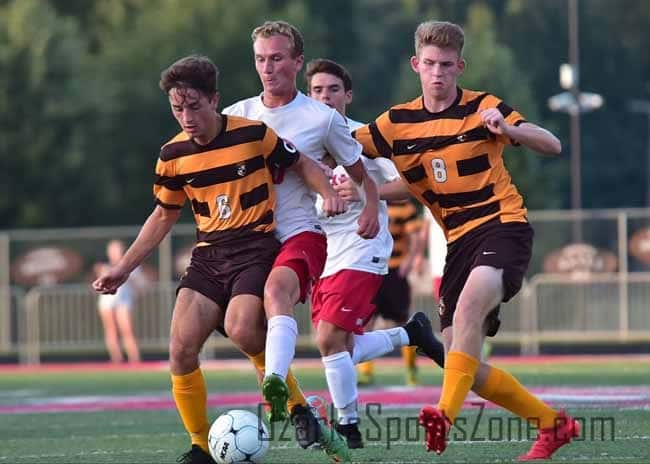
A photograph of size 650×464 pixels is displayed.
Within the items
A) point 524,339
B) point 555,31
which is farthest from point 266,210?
point 555,31

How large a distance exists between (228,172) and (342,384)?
1.65m

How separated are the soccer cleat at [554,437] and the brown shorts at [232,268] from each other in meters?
1.53

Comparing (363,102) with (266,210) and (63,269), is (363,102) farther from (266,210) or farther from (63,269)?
(266,210)

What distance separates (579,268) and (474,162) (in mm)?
17238

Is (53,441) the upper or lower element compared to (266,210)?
lower

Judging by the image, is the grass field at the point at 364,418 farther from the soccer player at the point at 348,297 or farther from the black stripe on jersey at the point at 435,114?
the black stripe on jersey at the point at 435,114

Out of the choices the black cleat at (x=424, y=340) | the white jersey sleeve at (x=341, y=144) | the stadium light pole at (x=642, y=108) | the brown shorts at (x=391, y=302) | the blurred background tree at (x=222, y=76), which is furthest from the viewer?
the stadium light pole at (x=642, y=108)

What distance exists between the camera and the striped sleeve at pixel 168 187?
322 inches

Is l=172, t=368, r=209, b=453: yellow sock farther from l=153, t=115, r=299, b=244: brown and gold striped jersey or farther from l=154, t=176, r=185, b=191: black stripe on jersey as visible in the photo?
l=154, t=176, r=185, b=191: black stripe on jersey

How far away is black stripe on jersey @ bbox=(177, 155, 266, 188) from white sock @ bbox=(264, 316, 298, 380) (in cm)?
76

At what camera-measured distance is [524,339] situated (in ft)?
79.2

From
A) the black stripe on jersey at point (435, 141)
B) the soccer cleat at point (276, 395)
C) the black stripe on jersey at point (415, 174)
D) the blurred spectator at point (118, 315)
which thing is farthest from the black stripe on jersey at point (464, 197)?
the blurred spectator at point (118, 315)

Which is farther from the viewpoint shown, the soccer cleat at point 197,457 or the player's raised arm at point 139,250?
the player's raised arm at point 139,250

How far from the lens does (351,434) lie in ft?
29.5
